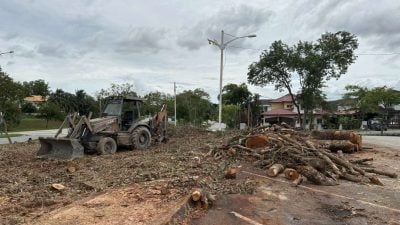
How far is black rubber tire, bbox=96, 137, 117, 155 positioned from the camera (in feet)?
55.1

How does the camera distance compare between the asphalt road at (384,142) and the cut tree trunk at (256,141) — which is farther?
the asphalt road at (384,142)

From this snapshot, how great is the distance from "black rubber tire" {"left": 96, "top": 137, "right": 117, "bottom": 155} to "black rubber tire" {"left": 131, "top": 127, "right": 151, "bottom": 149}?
1168 millimetres

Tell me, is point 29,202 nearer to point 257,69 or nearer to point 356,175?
point 356,175

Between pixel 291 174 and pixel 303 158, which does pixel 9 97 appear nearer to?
pixel 303 158

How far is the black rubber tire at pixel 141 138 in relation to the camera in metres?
18.7

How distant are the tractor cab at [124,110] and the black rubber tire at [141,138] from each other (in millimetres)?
459

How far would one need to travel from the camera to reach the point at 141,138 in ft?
63.0

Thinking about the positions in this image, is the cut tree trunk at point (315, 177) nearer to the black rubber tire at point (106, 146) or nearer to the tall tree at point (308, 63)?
the black rubber tire at point (106, 146)

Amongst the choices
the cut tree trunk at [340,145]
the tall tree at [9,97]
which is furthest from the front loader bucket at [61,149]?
the tall tree at [9,97]

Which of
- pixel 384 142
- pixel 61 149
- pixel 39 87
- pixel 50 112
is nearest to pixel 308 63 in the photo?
pixel 384 142

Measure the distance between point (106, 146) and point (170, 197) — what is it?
9191 mm

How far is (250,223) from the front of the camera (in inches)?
295

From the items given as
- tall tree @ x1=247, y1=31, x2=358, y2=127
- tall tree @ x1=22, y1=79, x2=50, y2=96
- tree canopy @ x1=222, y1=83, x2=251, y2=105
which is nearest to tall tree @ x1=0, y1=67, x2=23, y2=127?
tall tree @ x1=247, y1=31, x2=358, y2=127

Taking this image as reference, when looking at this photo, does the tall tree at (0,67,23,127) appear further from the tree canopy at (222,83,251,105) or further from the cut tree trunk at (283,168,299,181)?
the tree canopy at (222,83,251,105)
